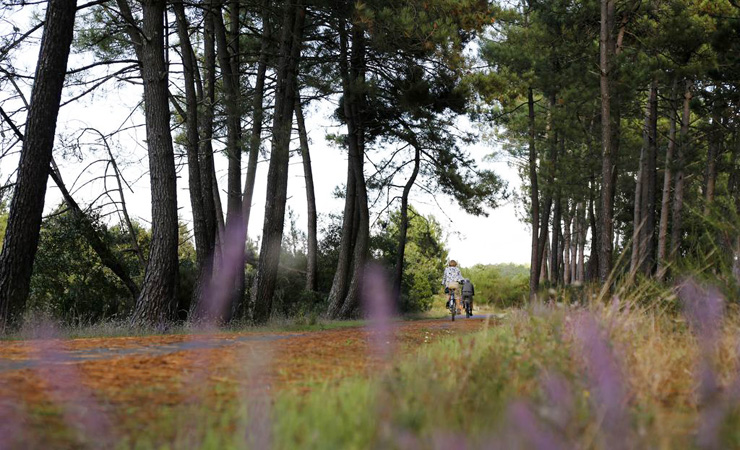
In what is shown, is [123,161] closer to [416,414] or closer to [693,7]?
[416,414]

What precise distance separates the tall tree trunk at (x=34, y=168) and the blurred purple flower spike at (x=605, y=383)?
347 inches

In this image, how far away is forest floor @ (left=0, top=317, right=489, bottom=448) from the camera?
12.0 feet

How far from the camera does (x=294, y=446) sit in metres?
3.14

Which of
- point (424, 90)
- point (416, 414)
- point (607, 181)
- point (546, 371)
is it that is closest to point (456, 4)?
point (424, 90)

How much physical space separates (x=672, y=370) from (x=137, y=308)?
9925mm

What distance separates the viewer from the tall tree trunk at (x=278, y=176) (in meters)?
16.6

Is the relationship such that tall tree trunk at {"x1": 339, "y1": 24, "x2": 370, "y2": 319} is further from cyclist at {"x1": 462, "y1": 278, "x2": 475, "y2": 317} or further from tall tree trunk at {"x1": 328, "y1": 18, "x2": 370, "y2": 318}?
cyclist at {"x1": 462, "y1": 278, "x2": 475, "y2": 317}

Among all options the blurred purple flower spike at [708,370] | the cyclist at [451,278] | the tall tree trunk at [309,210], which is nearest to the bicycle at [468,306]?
the cyclist at [451,278]

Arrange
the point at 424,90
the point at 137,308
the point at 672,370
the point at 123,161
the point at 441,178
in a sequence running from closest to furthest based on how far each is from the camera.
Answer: the point at 672,370, the point at 137,308, the point at 123,161, the point at 424,90, the point at 441,178

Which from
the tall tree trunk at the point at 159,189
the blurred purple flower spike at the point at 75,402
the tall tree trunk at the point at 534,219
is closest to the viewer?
the blurred purple flower spike at the point at 75,402

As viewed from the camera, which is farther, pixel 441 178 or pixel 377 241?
pixel 377 241

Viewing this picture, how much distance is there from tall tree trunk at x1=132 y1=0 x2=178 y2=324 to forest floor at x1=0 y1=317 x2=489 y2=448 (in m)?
5.45

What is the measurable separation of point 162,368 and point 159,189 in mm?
8472

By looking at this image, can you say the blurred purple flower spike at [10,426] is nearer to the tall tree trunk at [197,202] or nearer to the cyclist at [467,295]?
the tall tree trunk at [197,202]
